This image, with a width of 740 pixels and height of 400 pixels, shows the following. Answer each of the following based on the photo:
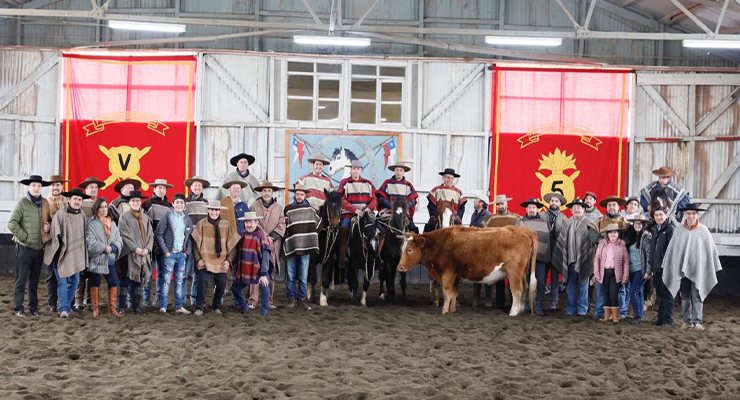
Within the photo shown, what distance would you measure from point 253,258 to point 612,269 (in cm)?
434

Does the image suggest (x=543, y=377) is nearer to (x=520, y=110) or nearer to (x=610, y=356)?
(x=610, y=356)

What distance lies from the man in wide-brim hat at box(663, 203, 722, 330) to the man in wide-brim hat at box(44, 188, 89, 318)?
22.0 ft

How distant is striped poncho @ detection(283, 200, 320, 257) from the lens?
9.52 metres

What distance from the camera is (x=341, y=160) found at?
13977mm

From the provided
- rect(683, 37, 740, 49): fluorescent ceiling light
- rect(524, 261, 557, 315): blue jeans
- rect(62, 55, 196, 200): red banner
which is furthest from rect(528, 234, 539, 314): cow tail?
rect(62, 55, 196, 200): red banner

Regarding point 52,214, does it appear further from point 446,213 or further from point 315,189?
point 446,213

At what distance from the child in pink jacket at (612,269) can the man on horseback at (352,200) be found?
3016mm

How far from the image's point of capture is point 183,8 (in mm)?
14781

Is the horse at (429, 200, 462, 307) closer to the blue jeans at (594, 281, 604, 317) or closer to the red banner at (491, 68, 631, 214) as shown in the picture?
the blue jeans at (594, 281, 604, 317)

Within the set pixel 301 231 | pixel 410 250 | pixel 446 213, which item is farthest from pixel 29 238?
pixel 446 213

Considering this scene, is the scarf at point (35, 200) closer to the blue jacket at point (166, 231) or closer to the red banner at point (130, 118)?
the blue jacket at point (166, 231)

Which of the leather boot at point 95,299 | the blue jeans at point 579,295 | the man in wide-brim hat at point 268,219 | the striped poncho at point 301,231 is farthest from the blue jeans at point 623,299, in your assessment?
the leather boot at point 95,299

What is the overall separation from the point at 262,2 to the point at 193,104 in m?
2.58

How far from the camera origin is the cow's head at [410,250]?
9.89 metres
